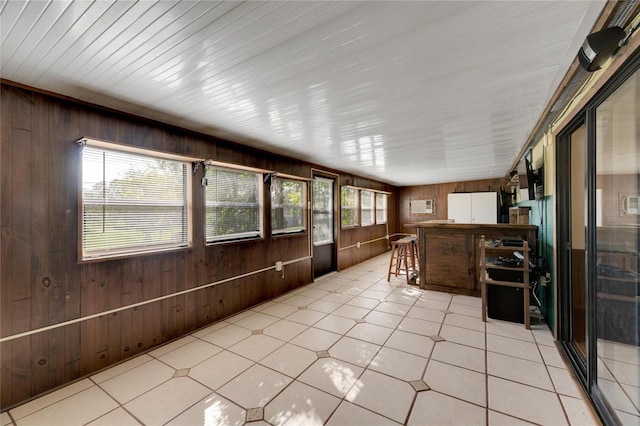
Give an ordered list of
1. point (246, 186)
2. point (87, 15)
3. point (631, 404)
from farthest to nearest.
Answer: point (246, 186), point (631, 404), point (87, 15)

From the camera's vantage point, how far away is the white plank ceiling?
1244 mm

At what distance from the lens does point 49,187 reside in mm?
2020

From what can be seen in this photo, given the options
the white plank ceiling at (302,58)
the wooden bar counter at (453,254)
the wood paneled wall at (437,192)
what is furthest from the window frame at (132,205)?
the wood paneled wall at (437,192)

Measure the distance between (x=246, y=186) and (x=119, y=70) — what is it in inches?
82.4

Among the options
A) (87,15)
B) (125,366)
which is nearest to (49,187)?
(87,15)

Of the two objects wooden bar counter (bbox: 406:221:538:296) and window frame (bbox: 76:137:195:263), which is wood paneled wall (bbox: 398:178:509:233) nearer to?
wooden bar counter (bbox: 406:221:538:296)

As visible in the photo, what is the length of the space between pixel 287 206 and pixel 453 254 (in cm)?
283

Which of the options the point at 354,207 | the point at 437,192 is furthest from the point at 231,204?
the point at 437,192

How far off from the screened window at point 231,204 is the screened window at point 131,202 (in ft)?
1.00

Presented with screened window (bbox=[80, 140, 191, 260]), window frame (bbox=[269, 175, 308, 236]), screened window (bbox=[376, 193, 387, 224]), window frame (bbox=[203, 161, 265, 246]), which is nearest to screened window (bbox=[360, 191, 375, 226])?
screened window (bbox=[376, 193, 387, 224])

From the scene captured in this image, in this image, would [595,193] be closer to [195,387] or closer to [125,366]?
[195,387]

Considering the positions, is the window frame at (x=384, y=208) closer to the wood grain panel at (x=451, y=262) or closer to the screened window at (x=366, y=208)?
the screened window at (x=366, y=208)

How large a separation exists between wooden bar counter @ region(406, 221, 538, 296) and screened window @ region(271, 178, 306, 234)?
2.11 m

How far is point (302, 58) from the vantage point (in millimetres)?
1617
